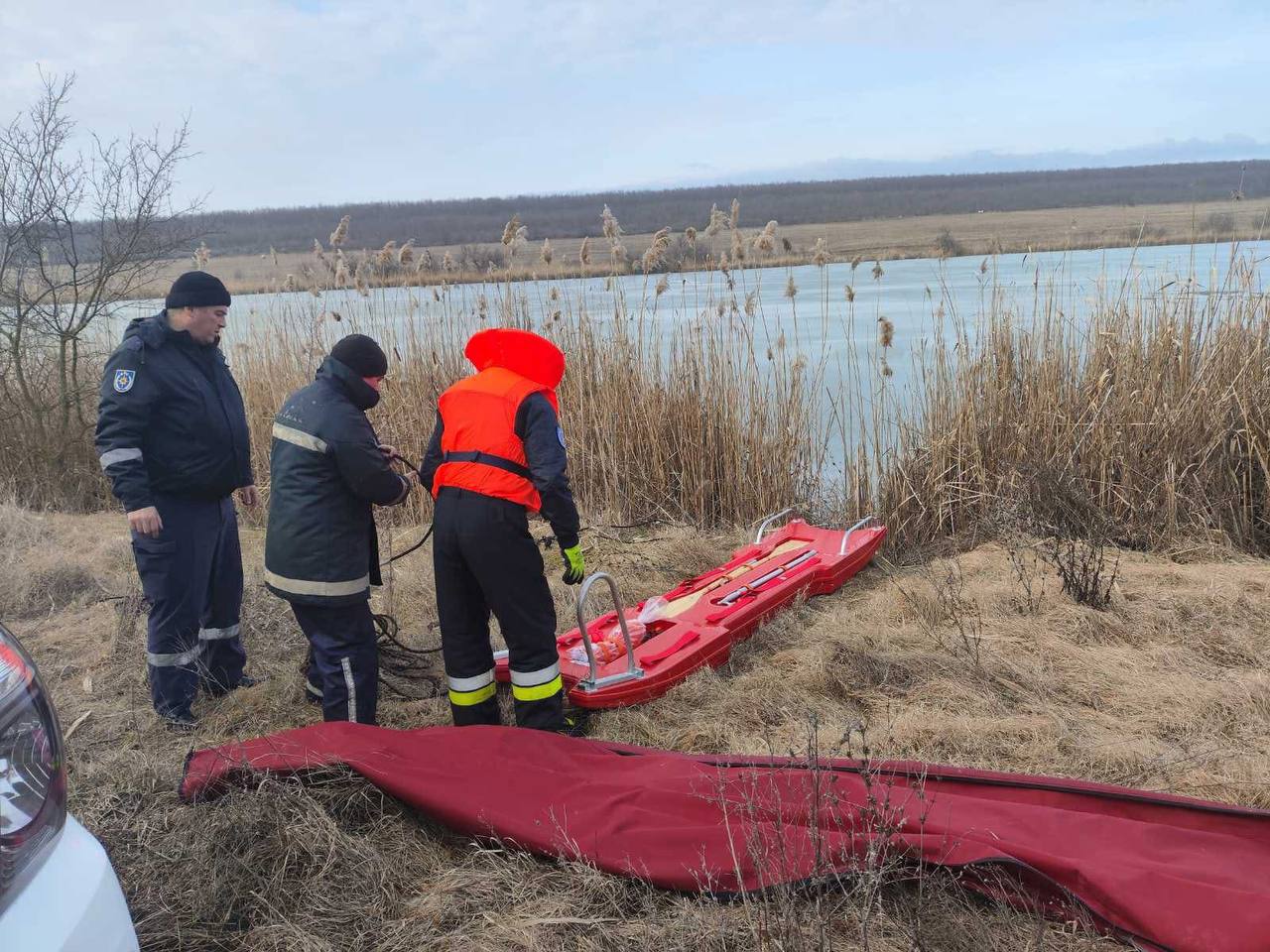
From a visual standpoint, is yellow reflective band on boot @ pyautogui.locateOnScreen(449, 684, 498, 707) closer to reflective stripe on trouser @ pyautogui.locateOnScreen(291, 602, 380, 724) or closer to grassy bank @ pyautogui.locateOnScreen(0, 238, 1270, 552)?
reflective stripe on trouser @ pyautogui.locateOnScreen(291, 602, 380, 724)

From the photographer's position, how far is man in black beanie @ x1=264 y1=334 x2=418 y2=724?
12.2 feet

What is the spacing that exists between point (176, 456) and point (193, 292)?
69cm

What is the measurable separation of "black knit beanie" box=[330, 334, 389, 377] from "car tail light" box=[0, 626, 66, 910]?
2.39 meters

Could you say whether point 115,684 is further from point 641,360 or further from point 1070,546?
point 1070,546

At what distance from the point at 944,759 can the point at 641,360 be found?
14.3 feet

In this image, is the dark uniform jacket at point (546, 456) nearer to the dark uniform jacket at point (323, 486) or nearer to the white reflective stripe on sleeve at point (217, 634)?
the dark uniform jacket at point (323, 486)

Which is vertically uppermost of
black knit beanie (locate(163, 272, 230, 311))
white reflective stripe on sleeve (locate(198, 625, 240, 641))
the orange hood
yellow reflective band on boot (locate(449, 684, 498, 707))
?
black knit beanie (locate(163, 272, 230, 311))

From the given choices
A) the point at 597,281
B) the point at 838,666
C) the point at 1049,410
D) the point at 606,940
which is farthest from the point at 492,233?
the point at 606,940

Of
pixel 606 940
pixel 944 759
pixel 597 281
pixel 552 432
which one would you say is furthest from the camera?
pixel 597 281

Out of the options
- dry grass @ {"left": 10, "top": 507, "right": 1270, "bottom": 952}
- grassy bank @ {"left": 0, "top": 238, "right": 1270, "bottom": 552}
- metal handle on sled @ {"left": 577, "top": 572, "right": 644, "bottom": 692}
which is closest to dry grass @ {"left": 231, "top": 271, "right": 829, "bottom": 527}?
grassy bank @ {"left": 0, "top": 238, "right": 1270, "bottom": 552}

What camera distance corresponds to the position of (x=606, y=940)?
2398mm

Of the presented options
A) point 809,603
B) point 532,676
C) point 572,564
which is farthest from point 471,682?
point 809,603

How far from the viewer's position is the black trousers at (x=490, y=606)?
3.65 m

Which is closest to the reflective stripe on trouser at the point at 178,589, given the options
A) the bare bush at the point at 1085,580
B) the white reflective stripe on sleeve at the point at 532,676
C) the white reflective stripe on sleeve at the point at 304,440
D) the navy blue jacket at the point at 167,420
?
the navy blue jacket at the point at 167,420
